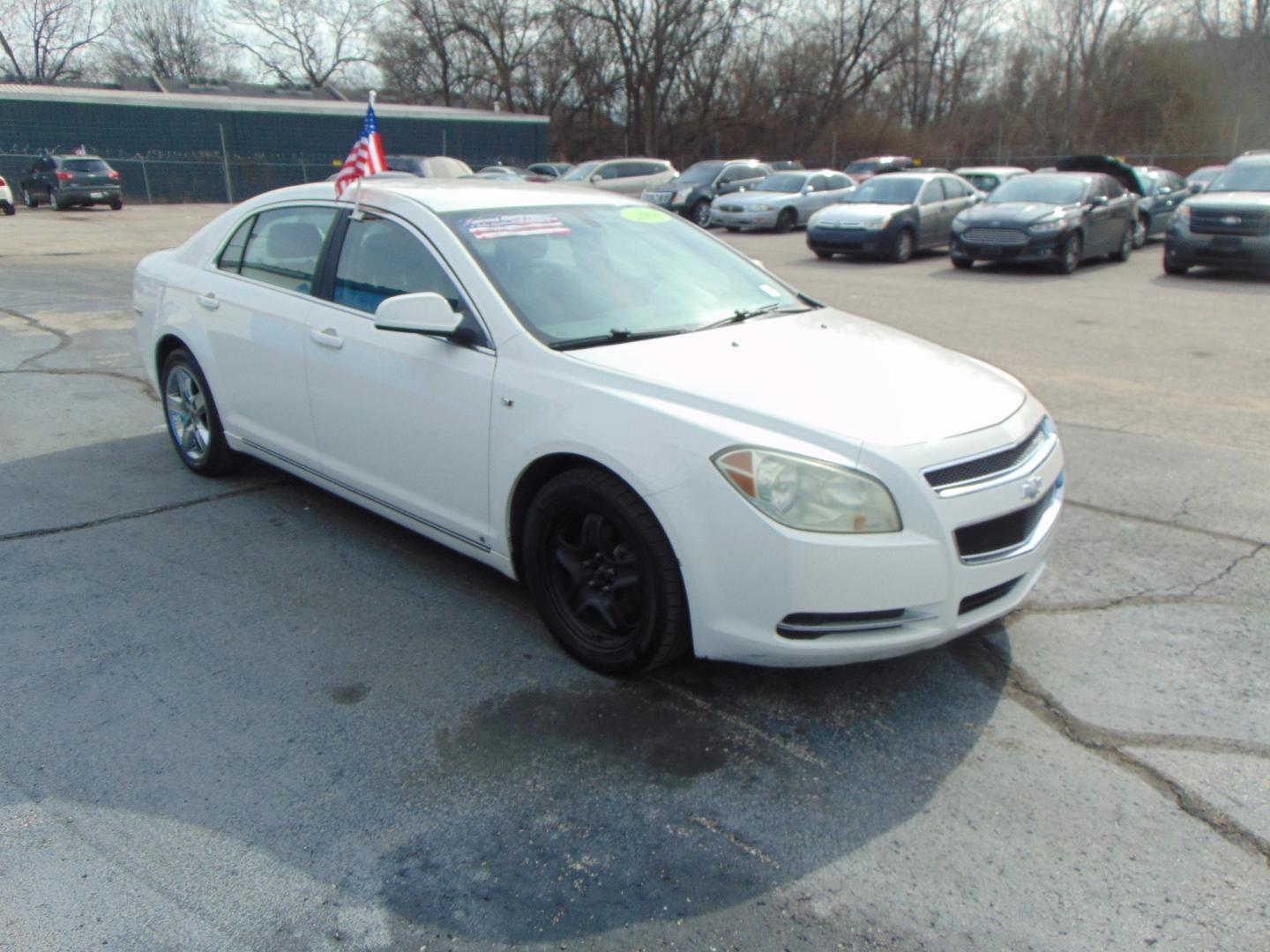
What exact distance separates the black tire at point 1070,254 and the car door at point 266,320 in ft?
44.8

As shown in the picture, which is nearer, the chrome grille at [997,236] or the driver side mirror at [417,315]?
the driver side mirror at [417,315]

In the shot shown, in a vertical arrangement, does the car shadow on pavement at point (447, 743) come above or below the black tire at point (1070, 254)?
below

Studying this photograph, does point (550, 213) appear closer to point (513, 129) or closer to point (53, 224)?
point (53, 224)

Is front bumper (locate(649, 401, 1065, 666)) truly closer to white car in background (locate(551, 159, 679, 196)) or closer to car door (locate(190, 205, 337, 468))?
car door (locate(190, 205, 337, 468))

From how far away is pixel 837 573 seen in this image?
299 cm

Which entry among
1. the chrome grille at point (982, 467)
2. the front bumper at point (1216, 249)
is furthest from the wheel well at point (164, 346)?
the front bumper at point (1216, 249)

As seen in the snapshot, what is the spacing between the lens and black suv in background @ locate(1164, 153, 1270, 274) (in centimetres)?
1420

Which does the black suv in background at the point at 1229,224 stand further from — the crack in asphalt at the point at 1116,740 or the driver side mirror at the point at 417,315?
the driver side mirror at the point at 417,315

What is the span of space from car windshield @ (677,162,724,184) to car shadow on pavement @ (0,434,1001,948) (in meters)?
23.4

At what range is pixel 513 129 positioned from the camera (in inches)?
1962

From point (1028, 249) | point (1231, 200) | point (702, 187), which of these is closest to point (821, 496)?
point (1028, 249)

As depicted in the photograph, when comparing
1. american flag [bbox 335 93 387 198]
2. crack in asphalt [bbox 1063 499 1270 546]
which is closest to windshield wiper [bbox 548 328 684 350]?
american flag [bbox 335 93 387 198]

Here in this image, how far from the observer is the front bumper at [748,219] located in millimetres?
23594

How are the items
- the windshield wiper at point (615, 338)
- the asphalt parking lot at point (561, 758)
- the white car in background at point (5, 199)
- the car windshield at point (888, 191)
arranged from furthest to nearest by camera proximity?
1. the white car in background at point (5, 199)
2. the car windshield at point (888, 191)
3. the windshield wiper at point (615, 338)
4. the asphalt parking lot at point (561, 758)
